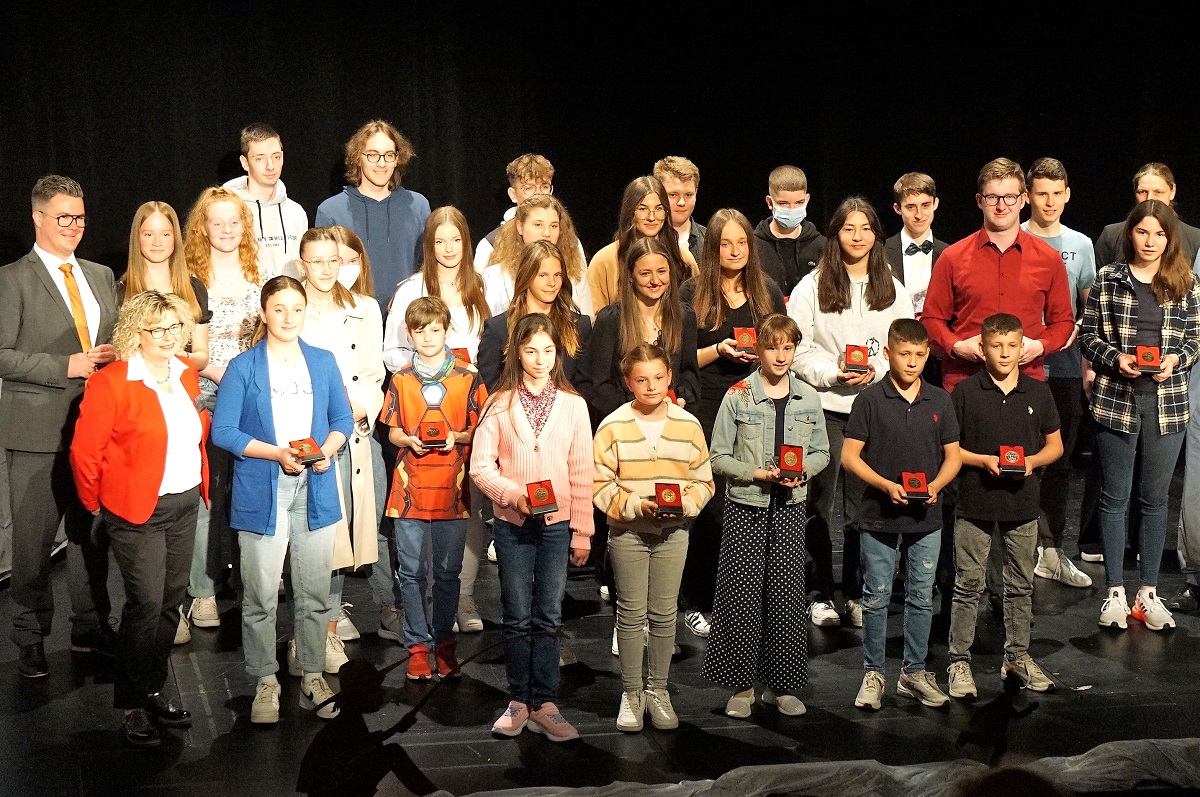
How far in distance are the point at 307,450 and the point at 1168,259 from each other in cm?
341

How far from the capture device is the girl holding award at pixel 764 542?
170 inches

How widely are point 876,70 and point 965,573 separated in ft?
12.9

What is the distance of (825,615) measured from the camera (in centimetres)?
513

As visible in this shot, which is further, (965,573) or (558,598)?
(965,573)

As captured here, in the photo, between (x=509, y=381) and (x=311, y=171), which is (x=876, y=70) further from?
(x=509, y=381)

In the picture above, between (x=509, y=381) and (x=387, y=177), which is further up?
(x=387, y=177)

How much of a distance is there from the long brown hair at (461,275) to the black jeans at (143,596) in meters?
1.36

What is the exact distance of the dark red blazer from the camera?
407 centimetres

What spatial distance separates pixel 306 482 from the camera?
4305mm

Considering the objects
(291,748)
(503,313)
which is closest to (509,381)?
(503,313)

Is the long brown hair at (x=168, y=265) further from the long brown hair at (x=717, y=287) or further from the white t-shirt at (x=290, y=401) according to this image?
the long brown hair at (x=717, y=287)

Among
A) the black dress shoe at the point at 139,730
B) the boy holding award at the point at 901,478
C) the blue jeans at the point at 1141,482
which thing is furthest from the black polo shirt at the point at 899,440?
the black dress shoe at the point at 139,730

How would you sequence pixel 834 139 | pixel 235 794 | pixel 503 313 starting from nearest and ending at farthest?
pixel 235 794, pixel 503 313, pixel 834 139

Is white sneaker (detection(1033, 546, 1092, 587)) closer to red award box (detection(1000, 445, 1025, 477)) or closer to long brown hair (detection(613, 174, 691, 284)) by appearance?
red award box (detection(1000, 445, 1025, 477))
